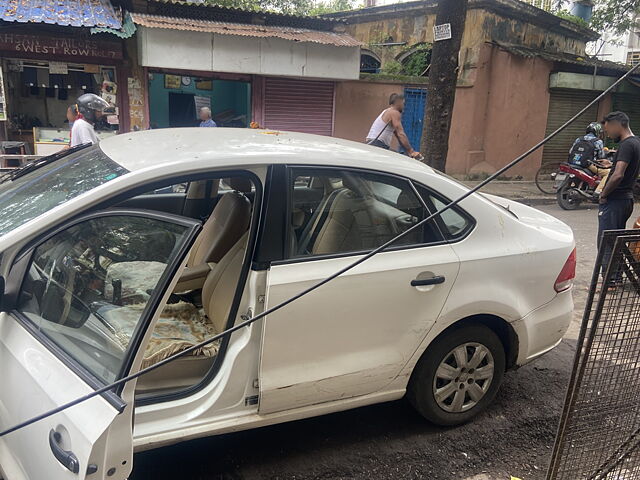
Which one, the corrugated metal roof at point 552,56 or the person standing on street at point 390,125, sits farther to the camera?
the corrugated metal roof at point 552,56

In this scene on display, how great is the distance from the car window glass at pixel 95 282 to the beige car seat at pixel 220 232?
2.91 feet

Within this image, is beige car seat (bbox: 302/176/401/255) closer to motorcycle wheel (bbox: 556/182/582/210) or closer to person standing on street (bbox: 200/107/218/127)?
person standing on street (bbox: 200/107/218/127)

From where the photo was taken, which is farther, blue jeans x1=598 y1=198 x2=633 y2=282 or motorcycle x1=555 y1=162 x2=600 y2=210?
motorcycle x1=555 y1=162 x2=600 y2=210

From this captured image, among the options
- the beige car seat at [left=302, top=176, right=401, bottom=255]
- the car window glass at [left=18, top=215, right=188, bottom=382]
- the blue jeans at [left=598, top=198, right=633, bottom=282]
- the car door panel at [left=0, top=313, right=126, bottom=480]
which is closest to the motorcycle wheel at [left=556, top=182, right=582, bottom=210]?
the blue jeans at [left=598, top=198, right=633, bottom=282]

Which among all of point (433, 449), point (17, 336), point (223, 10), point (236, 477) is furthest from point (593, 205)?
point (17, 336)

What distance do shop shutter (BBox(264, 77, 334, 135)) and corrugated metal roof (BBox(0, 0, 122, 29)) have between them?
3437 millimetres

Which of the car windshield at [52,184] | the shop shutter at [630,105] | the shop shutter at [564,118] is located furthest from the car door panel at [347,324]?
the shop shutter at [630,105]

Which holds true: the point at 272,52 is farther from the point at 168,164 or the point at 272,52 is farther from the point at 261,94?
the point at 168,164

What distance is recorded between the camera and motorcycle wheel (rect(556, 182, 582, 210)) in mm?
10711

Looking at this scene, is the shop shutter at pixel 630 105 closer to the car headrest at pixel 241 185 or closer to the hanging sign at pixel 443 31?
the hanging sign at pixel 443 31

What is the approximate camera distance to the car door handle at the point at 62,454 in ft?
5.66

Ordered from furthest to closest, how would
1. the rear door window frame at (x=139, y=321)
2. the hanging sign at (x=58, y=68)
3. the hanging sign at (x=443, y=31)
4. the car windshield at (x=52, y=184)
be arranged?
the hanging sign at (x=58, y=68), the hanging sign at (x=443, y=31), the car windshield at (x=52, y=184), the rear door window frame at (x=139, y=321)

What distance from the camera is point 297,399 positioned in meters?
2.62

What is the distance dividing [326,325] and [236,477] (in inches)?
35.1
